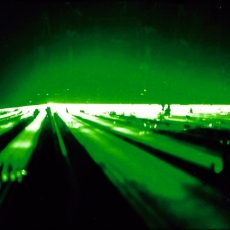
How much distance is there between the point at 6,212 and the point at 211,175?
26.7 feet

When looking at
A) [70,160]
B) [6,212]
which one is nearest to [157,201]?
[6,212]

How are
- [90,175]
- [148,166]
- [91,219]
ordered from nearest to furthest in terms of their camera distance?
[91,219]
[90,175]
[148,166]

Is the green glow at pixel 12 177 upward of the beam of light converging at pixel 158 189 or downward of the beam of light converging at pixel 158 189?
upward

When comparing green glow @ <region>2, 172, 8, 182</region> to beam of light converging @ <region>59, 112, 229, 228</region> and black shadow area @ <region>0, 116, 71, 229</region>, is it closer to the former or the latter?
black shadow area @ <region>0, 116, 71, 229</region>

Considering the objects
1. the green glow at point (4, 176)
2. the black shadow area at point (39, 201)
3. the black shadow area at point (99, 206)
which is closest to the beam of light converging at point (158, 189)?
the black shadow area at point (99, 206)

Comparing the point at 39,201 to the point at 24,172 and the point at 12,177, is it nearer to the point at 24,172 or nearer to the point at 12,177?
the point at 12,177

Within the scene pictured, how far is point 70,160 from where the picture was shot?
1606 cm

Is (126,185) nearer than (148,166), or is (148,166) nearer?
(126,185)

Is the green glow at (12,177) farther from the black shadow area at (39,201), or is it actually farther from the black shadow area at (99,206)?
the black shadow area at (99,206)

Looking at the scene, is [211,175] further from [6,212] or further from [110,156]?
[6,212]

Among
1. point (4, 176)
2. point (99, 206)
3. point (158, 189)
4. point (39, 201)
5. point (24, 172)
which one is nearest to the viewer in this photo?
point (99, 206)

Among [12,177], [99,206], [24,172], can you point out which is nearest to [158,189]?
[99,206]

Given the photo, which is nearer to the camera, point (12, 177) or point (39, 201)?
point (39, 201)

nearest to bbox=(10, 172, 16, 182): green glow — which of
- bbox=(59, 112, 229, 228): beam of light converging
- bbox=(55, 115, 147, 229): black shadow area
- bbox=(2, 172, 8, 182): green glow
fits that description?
bbox=(2, 172, 8, 182): green glow
